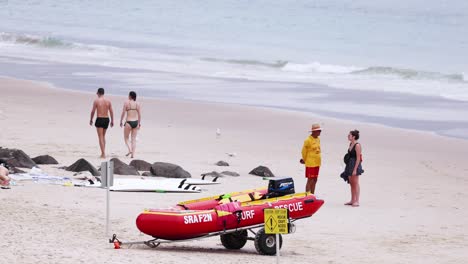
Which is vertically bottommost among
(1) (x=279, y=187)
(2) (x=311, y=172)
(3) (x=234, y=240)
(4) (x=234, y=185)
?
(3) (x=234, y=240)

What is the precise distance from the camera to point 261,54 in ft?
194

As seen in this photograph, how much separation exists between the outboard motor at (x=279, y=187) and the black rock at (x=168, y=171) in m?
5.23

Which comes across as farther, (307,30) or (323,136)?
(307,30)

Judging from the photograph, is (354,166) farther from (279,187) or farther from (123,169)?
(123,169)

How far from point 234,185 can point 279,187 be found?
15.7 ft

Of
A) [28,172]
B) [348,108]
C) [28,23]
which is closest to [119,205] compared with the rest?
[28,172]

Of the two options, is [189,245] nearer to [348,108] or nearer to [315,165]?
[315,165]

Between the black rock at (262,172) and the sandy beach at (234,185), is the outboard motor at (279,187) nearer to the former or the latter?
the sandy beach at (234,185)

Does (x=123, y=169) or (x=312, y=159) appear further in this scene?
(x=123, y=169)

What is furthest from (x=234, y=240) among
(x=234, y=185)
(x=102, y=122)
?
(x=102, y=122)

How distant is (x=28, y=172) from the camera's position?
19.6 metres

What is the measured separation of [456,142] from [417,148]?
1500mm

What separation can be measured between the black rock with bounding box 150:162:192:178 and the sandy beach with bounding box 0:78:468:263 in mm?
829

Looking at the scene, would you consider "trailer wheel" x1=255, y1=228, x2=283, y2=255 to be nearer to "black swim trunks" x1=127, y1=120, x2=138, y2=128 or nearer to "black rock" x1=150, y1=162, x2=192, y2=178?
"black rock" x1=150, y1=162, x2=192, y2=178
